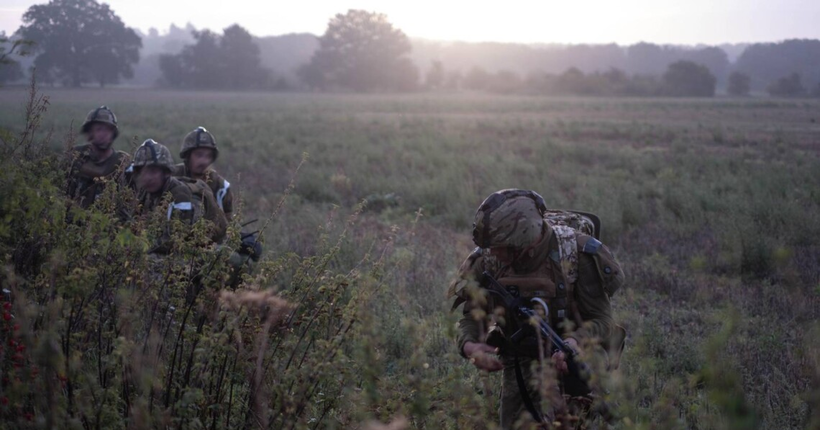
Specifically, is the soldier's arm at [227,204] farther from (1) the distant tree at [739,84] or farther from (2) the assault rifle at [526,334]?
(1) the distant tree at [739,84]

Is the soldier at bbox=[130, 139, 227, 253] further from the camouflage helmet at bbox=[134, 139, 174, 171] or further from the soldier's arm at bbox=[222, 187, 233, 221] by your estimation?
the soldier's arm at bbox=[222, 187, 233, 221]

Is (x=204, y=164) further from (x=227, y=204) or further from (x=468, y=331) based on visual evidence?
(x=468, y=331)

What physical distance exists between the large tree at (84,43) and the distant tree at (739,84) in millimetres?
63086

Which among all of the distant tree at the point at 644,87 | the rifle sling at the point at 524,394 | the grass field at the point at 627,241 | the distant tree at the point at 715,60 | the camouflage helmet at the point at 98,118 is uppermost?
the distant tree at the point at 715,60

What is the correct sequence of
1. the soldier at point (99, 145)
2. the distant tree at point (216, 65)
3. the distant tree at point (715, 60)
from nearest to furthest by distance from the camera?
1. the soldier at point (99, 145)
2. the distant tree at point (216, 65)
3. the distant tree at point (715, 60)

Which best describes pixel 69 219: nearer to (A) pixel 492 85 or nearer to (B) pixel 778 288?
(B) pixel 778 288

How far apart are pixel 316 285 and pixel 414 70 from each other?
8196 centimetres

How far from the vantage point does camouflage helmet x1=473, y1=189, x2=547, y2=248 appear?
117 inches

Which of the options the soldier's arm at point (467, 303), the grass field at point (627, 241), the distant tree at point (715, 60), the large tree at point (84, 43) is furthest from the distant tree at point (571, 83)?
the soldier's arm at point (467, 303)

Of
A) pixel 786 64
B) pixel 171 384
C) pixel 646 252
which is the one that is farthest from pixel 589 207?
pixel 786 64

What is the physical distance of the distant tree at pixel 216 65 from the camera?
81250 millimetres

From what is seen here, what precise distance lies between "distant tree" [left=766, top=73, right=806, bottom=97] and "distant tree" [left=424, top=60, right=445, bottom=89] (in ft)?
119

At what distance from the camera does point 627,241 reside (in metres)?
9.11

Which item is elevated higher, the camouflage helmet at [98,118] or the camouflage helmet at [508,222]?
the camouflage helmet at [98,118]
